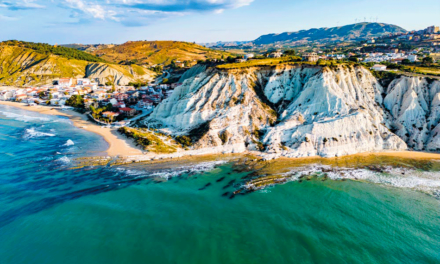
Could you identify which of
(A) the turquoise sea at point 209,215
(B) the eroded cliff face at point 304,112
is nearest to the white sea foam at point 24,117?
(A) the turquoise sea at point 209,215

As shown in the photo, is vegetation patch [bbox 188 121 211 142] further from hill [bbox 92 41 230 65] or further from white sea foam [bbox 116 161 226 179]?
hill [bbox 92 41 230 65]

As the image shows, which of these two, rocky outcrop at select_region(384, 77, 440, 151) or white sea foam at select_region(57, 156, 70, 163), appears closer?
white sea foam at select_region(57, 156, 70, 163)

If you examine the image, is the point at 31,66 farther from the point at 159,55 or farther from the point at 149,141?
the point at 149,141

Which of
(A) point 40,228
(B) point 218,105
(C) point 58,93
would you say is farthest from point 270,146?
(C) point 58,93

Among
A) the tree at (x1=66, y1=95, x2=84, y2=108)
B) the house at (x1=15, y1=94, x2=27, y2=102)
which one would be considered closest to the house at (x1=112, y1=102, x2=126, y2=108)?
the tree at (x1=66, y1=95, x2=84, y2=108)

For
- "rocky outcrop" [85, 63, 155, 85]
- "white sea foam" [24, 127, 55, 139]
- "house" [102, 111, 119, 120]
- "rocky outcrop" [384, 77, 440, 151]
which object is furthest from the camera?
"rocky outcrop" [85, 63, 155, 85]

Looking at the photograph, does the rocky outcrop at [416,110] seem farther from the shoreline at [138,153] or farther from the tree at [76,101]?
the tree at [76,101]
